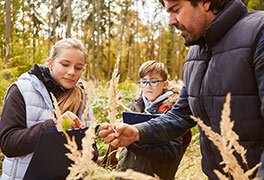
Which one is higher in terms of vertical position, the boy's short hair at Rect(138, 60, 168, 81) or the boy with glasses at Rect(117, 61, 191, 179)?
the boy's short hair at Rect(138, 60, 168, 81)

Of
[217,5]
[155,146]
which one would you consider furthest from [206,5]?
[155,146]

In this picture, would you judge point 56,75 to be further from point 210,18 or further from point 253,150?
point 253,150

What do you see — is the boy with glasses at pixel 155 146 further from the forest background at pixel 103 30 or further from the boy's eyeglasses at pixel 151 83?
the forest background at pixel 103 30

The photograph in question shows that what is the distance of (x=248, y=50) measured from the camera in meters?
1.59

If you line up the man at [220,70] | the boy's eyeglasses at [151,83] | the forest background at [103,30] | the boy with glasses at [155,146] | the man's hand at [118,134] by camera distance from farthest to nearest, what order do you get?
the forest background at [103,30] < the boy's eyeglasses at [151,83] < the boy with glasses at [155,146] < the man's hand at [118,134] < the man at [220,70]

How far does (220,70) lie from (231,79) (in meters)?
0.08

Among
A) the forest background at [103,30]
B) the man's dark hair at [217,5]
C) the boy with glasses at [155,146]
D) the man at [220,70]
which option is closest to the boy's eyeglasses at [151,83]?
the boy with glasses at [155,146]

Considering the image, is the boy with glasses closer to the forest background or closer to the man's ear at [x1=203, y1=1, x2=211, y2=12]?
the man's ear at [x1=203, y1=1, x2=211, y2=12]

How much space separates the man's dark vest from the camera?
1603 millimetres

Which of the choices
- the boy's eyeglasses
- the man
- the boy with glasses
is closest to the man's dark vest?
the man

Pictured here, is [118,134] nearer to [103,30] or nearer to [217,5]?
[217,5]

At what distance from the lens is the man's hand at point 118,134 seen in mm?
1784

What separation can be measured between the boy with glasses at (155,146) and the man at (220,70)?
938 millimetres

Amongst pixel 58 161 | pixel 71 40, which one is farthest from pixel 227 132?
pixel 71 40
